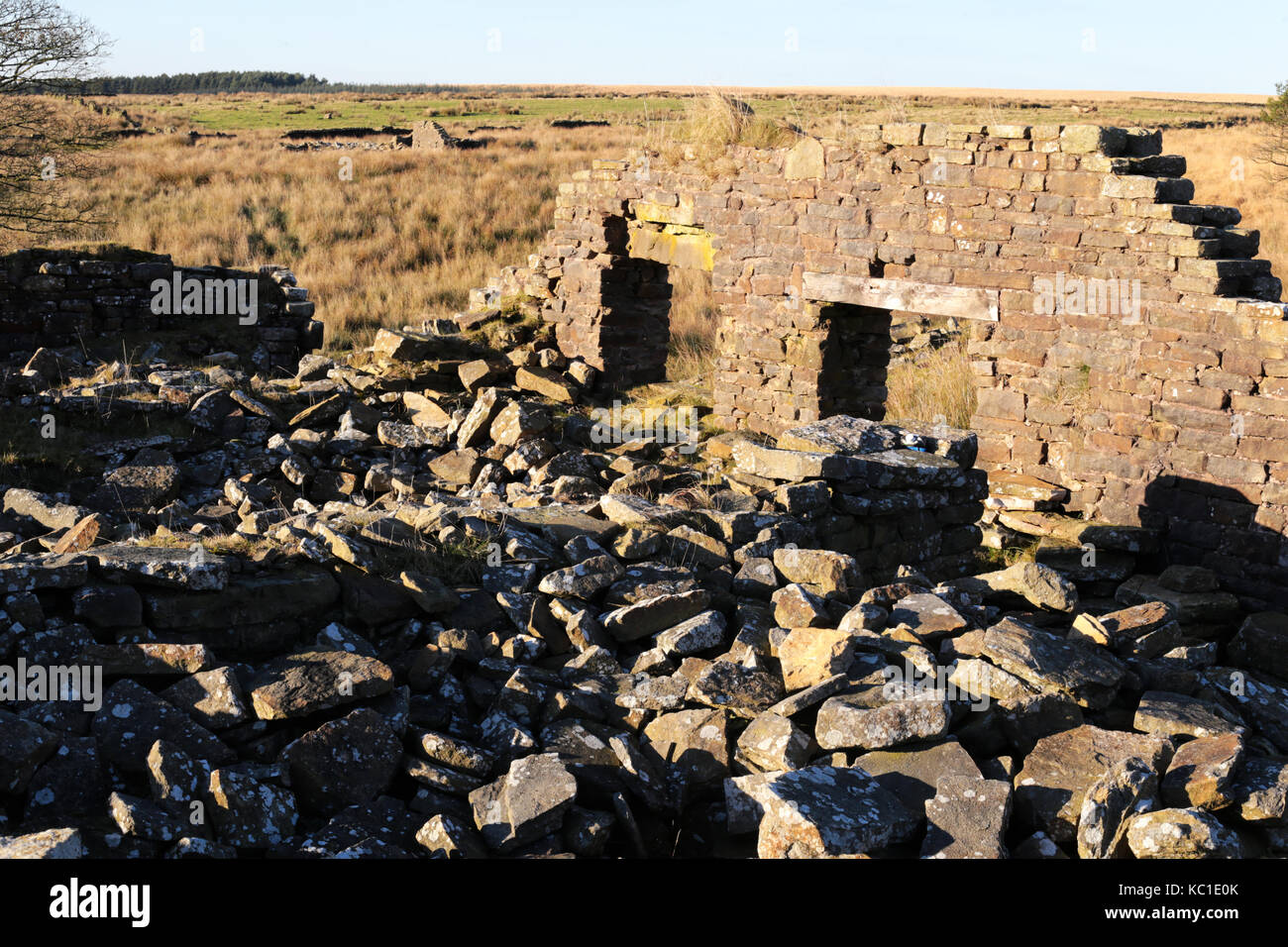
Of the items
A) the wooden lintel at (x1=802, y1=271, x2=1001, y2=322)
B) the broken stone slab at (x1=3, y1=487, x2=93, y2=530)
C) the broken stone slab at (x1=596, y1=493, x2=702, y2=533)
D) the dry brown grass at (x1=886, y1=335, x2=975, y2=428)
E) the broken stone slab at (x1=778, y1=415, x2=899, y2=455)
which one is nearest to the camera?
the broken stone slab at (x1=596, y1=493, x2=702, y2=533)

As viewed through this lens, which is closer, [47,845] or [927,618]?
[47,845]

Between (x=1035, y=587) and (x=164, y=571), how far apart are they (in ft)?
13.3

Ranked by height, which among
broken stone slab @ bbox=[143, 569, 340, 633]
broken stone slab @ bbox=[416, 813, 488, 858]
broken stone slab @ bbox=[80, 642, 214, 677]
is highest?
broken stone slab @ bbox=[143, 569, 340, 633]

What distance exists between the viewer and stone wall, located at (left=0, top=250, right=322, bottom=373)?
1201 cm

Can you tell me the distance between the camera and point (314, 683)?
3.90 metres

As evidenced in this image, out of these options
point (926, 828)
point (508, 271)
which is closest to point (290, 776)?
point (926, 828)

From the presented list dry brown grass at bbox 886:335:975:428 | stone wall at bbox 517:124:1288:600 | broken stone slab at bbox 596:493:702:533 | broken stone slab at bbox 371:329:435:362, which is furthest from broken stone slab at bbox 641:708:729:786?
broken stone slab at bbox 371:329:435:362

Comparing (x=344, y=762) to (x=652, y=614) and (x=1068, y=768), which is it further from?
(x=1068, y=768)

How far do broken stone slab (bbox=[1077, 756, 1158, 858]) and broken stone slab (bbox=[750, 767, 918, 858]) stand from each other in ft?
1.81

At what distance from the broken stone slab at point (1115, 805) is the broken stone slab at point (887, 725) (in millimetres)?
527

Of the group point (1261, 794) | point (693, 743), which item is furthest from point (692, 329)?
point (1261, 794)

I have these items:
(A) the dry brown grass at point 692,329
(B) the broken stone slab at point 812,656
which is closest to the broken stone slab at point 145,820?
(B) the broken stone slab at point 812,656

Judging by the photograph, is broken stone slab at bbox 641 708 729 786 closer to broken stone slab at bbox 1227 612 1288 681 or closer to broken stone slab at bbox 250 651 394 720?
broken stone slab at bbox 250 651 394 720

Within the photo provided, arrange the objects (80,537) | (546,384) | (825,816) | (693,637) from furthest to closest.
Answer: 1. (546,384)
2. (80,537)
3. (693,637)
4. (825,816)
